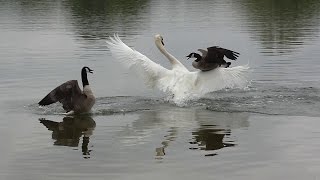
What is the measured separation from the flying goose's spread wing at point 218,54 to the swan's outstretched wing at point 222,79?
41 cm

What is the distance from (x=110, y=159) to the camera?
10320mm

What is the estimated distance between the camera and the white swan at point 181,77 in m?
14.8

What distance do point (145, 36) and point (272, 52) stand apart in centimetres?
717

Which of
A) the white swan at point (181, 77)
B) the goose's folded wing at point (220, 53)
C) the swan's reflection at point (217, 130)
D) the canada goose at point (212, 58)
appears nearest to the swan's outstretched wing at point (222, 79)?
the white swan at point (181, 77)

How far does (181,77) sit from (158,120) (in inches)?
87.5

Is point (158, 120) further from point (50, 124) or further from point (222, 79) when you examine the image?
point (222, 79)

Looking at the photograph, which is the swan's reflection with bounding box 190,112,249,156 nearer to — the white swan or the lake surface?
the lake surface

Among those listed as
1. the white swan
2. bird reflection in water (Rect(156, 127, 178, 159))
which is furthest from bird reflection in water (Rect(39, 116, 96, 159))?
the white swan

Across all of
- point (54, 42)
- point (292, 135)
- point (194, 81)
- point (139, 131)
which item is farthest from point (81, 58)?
point (292, 135)

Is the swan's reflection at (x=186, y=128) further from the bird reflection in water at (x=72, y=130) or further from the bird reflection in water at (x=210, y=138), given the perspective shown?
the bird reflection in water at (x=72, y=130)

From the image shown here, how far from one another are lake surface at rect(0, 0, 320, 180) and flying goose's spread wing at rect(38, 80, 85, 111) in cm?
36

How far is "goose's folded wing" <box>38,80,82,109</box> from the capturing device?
13.5m

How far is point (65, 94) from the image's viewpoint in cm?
1355

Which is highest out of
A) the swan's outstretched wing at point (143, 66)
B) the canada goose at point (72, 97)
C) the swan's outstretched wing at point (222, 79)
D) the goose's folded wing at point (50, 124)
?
the swan's outstretched wing at point (143, 66)
